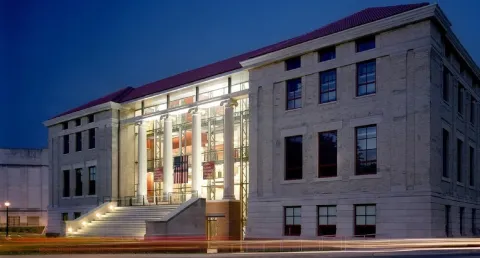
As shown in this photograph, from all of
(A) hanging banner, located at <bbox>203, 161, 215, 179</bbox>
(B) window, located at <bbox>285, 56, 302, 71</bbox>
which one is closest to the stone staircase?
(A) hanging banner, located at <bbox>203, 161, 215, 179</bbox>

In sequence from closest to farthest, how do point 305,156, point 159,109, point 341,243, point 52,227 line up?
point 341,243 < point 305,156 < point 159,109 < point 52,227

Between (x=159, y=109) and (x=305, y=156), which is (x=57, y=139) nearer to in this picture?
(x=159, y=109)

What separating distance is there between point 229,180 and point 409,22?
18.3 meters

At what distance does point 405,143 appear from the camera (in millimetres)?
30844

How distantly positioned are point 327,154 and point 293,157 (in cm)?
274

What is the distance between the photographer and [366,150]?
Result: 3288cm

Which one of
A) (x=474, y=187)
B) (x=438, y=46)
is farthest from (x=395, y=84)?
(x=474, y=187)

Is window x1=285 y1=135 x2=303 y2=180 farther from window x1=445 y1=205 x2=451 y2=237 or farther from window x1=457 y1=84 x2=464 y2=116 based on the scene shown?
window x1=457 y1=84 x2=464 y2=116

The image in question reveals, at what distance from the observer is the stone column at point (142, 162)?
2022 inches

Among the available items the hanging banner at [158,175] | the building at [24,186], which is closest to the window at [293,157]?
the hanging banner at [158,175]

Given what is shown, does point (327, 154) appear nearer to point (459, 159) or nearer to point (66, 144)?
point (459, 159)

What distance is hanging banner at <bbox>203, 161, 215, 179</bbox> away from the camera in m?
45.4

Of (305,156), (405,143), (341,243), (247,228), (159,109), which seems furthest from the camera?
(159,109)

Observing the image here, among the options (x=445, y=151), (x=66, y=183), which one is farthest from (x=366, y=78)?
(x=66, y=183)
